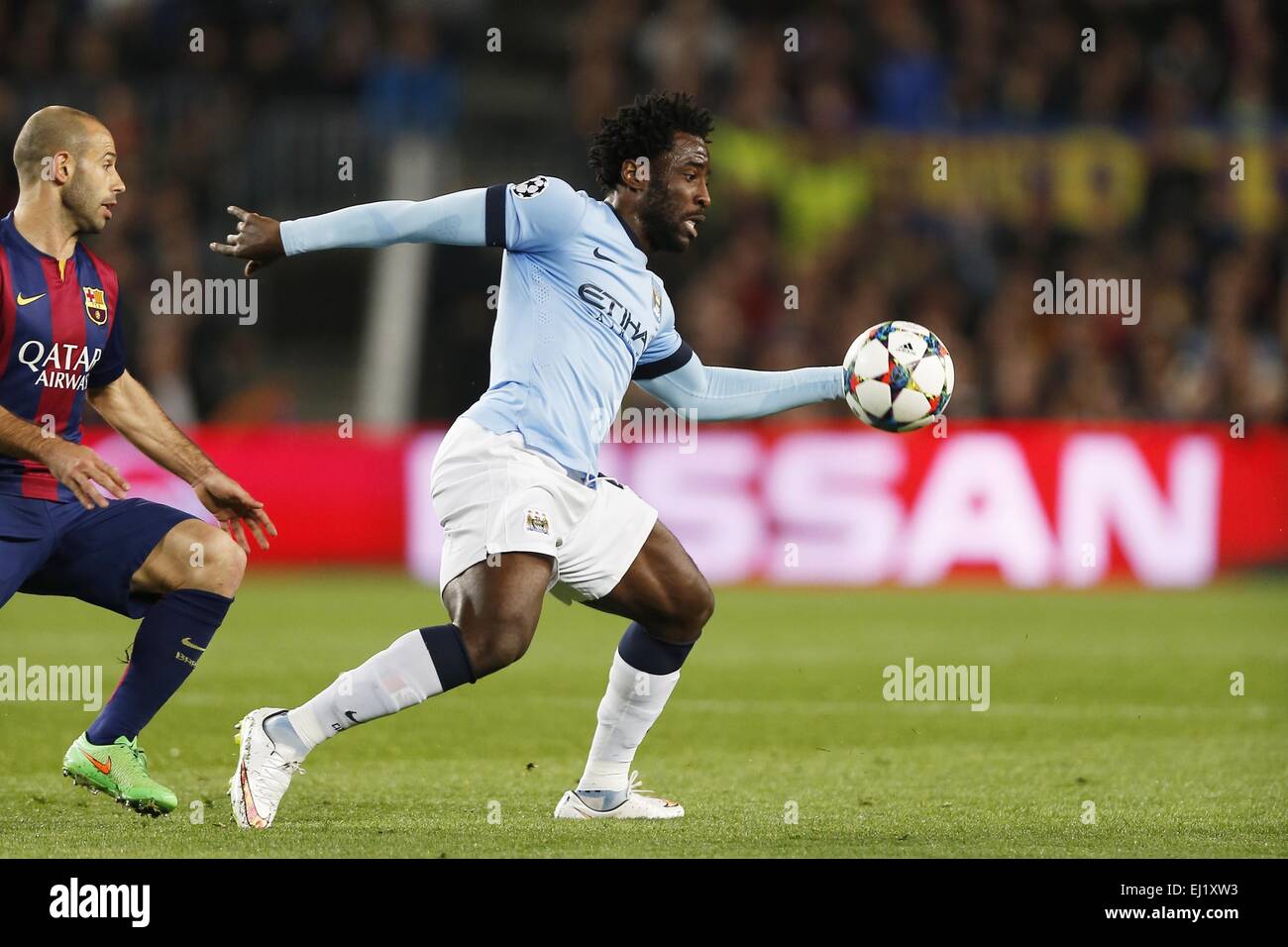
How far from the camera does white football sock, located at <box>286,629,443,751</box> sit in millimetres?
5172

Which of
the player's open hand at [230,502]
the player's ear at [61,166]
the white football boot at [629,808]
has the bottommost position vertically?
the white football boot at [629,808]

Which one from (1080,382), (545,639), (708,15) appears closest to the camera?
(545,639)

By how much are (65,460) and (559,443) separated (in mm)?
1401

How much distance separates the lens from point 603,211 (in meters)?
5.66

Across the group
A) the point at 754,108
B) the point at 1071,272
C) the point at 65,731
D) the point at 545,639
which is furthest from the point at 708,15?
the point at 65,731

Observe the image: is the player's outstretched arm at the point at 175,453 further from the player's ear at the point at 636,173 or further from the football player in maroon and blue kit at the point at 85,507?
the player's ear at the point at 636,173

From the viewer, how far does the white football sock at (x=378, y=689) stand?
17.0ft

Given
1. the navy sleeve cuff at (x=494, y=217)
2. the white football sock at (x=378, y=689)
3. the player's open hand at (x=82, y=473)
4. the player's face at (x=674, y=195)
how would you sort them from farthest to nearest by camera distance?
1. the player's face at (x=674, y=195)
2. the navy sleeve cuff at (x=494, y=217)
3. the white football sock at (x=378, y=689)
4. the player's open hand at (x=82, y=473)

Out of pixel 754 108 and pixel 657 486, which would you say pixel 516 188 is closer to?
pixel 657 486

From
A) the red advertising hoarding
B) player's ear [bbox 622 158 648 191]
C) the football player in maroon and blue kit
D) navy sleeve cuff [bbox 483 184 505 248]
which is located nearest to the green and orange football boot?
the football player in maroon and blue kit

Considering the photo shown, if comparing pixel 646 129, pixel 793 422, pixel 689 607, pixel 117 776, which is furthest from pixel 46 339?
pixel 793 422

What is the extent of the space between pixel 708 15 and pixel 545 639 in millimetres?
8934

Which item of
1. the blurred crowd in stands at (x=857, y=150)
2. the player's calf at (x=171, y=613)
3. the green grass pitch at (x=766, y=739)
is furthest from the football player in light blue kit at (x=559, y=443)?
the blurred crowd in stands at (x=857, y=150)

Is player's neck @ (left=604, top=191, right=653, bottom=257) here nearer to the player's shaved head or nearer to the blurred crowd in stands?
the player's shaved head
